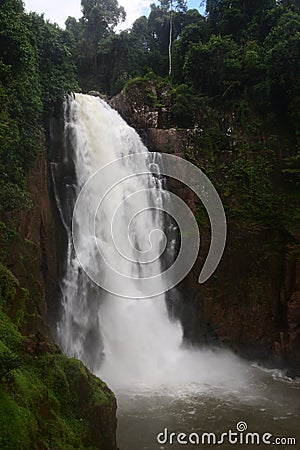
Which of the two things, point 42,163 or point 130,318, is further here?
point 130,318

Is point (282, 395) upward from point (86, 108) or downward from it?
downward

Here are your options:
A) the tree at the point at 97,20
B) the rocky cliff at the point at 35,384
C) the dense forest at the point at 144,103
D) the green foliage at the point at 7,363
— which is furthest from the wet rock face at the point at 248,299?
the tree at the point at 97,20

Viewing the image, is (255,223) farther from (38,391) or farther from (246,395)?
(38,391)

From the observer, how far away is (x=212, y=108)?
1991cm

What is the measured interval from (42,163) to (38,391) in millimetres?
7995

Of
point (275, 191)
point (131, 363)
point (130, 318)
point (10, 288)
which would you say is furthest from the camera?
point (275, 191)

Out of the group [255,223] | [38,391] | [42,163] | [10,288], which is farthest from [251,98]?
[38,391]

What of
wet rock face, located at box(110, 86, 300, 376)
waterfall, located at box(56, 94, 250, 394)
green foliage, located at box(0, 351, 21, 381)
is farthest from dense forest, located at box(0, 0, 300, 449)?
waterfall, located at box(56, 94, 250, 394)

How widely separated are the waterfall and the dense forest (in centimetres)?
179

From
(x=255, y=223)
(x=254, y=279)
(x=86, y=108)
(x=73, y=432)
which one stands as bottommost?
(x=73, y=432)

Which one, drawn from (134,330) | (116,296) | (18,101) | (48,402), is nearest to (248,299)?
(134,330)

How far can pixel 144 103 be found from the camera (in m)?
20.0

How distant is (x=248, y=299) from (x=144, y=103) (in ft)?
33.8

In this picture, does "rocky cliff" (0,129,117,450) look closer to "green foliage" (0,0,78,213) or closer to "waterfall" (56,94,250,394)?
"green foliage" (0,0,78,213)
